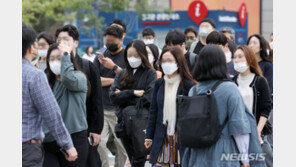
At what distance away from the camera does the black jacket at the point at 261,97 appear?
7.04 m

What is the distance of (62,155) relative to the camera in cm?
610

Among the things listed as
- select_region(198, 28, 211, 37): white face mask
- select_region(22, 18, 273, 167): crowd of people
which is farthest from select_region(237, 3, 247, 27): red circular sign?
select_region(22, 18, 273, 167): crowd of people

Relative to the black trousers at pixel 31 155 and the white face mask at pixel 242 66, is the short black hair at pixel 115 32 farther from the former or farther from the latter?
the black trousers at pixel 31 155

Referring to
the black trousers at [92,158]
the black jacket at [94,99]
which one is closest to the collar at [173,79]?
the black jacket at [94,99]

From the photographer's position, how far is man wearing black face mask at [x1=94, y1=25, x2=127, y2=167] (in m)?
8.53

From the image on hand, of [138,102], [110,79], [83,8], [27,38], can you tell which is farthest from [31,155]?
[83,8]

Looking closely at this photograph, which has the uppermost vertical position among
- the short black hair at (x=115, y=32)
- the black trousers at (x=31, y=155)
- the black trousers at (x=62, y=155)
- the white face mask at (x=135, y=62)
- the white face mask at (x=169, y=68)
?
the short black hair at (x=115, y=32)

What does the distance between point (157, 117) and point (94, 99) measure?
82cm

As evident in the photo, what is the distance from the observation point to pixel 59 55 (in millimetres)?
6305

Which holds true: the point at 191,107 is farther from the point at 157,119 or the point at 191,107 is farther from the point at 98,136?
the point at 98,136

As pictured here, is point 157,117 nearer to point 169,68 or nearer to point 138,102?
point 169,68

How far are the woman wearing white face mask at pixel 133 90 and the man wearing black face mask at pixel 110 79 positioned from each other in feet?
2.25

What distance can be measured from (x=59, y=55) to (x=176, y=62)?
142 cm

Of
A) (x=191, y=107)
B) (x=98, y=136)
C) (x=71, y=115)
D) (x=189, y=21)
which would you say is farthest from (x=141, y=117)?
(x=189, y=21)
